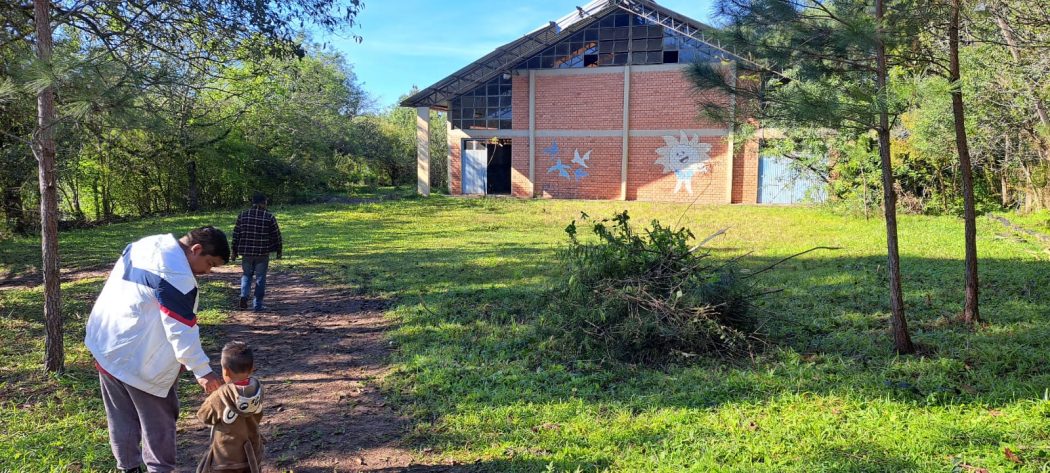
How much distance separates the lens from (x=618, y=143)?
24016mm

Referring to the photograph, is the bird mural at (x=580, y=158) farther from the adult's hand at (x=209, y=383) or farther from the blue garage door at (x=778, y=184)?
the adult's hand at (x=209, y=383)

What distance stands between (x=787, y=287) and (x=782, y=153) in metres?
10.5

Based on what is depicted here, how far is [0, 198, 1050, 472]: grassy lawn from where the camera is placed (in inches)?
155

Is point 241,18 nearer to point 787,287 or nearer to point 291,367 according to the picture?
point 291,367

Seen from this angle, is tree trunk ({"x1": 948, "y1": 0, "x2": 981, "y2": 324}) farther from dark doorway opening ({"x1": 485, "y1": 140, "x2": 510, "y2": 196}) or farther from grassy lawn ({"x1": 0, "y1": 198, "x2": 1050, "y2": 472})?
dark doorway opening ({"x1": 485, "y1": 140, "x2": 510, "y2": 196})

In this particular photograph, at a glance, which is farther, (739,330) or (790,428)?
(739,330)

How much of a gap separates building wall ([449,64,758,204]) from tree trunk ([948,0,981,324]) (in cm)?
1621

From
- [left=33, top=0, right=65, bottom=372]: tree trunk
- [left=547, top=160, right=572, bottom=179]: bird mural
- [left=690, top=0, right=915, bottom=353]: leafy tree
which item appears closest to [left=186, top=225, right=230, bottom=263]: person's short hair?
[left=33, top=0, right=65, bottom=372]: tree trunk

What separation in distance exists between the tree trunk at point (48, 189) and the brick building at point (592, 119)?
1901 centimetres

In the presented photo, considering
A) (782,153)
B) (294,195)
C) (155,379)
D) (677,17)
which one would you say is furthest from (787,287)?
(294,195)

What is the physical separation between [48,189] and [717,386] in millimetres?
5704

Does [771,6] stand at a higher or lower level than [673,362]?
higher

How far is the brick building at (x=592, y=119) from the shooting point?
22922mm

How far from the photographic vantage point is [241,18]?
7.98 metres
